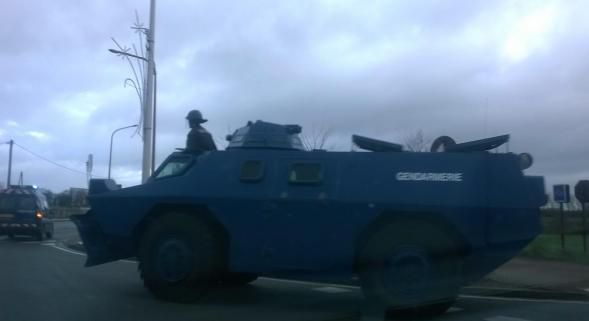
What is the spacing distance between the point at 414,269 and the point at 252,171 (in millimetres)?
2869

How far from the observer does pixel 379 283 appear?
9516 mm

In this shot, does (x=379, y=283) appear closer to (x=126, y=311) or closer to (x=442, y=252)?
(x=442, y=252)

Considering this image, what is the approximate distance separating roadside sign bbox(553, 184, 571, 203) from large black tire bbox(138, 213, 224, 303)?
12.1 m

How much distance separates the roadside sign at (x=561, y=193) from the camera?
18750mm

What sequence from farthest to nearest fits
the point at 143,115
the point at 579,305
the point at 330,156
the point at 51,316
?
the point at 143,115, the point at 579,305, the point at 330,156, the point at 51,316

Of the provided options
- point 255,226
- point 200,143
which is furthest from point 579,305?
point 200,143

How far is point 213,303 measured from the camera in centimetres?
1058

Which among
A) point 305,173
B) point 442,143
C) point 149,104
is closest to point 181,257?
point 305,173

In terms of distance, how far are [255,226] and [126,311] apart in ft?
7.34

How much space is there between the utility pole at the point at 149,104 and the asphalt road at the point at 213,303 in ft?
20.0

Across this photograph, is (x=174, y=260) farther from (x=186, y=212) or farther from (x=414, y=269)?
(x=414, y=269)

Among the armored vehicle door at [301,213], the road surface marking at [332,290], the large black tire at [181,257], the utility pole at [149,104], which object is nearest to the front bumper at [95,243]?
the large black tire at [181,257]

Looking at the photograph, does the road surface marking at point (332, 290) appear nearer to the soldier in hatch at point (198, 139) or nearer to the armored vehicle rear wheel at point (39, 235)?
the soldier in hatch at point (198, 139)

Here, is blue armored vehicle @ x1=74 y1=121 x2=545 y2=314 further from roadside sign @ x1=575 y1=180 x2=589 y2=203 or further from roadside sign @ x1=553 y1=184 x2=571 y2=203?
roadside sign @ x1=553 y1=184 x2=571 y2=203
